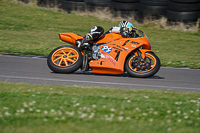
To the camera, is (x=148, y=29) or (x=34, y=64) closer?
(x=34, y=64)

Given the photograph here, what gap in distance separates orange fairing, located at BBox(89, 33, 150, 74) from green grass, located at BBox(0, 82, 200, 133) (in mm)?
1396

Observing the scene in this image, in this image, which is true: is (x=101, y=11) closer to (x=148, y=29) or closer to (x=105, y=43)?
(x=148, y=29)

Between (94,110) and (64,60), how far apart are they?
3.34m

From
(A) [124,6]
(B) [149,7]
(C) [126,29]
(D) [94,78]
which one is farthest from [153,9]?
(D) [94,78]

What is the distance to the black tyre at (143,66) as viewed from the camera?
8.34 meters

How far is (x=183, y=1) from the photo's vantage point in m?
15.5

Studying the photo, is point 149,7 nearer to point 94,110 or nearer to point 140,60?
point 140,60

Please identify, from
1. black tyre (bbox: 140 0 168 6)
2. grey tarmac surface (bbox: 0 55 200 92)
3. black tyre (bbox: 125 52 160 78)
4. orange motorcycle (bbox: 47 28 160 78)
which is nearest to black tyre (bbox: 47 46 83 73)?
orange motorcycle (bbox: 47 28 160 78)

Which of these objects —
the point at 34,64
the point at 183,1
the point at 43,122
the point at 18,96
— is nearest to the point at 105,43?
the point at 34,64

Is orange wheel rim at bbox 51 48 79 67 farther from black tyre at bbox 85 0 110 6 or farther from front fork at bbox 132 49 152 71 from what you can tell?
black tyre at bbox 85 0 110 6

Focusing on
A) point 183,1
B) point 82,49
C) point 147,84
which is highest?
point 183,1

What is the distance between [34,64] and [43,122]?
5.16 m

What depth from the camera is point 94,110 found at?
543 cm

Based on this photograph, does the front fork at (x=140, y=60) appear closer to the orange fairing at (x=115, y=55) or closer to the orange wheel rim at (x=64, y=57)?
the orange fairing at (x=115, y=55)
